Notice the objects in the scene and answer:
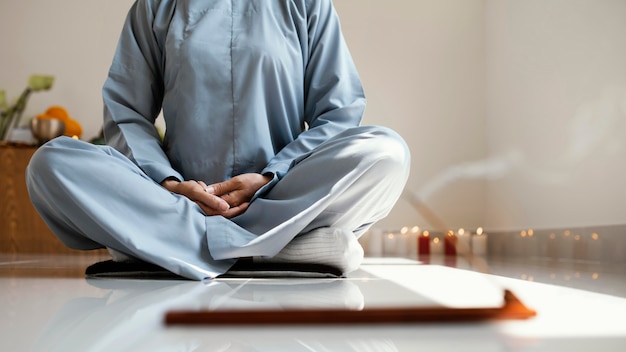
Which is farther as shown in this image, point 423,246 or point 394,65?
point 394,65

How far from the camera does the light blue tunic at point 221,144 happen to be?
1667 millimetres

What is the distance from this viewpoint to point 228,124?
198cm

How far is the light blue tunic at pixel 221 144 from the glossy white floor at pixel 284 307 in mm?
134

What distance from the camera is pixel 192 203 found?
5.63 feet

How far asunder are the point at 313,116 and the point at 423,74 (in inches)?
101

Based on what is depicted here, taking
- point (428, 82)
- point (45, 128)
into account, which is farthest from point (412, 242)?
point (45, 128)

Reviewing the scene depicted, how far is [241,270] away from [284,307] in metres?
0.74

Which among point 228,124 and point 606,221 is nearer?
point 228,124

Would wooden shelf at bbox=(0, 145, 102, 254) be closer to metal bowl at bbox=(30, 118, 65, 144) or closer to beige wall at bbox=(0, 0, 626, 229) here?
metal bowl at bbox=(30, 118, 65, 144)

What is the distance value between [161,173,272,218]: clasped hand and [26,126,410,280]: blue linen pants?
3cm

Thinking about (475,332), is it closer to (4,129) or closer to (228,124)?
(228,124)

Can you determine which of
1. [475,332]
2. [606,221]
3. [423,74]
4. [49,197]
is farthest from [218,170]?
[423,74]

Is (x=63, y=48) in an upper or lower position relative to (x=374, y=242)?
upper

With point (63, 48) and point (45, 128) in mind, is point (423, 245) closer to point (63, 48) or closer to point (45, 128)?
point (45, 128)
